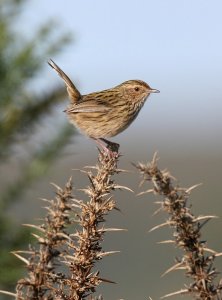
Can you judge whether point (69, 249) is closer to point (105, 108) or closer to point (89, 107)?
point (89, 107)

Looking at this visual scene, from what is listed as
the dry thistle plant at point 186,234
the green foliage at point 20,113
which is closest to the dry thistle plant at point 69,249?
the dry thistle plant at point 186,234

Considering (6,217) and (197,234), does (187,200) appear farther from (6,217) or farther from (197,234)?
(6,217)

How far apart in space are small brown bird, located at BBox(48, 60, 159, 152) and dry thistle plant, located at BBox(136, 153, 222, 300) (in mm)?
5044

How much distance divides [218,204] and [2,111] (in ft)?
145

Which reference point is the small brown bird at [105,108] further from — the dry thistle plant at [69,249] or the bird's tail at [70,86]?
the dry thistle plant at [69,249]

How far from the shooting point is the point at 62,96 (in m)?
6.06

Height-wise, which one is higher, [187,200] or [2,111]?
[2,111]

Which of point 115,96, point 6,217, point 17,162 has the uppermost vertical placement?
point 115,96

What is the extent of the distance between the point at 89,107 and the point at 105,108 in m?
0.30

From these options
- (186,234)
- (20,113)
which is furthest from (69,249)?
(20,113)

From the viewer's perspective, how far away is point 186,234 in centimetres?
272

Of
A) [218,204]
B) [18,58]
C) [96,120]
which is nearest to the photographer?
[18,58]

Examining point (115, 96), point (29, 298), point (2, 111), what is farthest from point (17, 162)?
point (29, 298)

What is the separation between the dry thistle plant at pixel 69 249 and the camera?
8.98 ft
